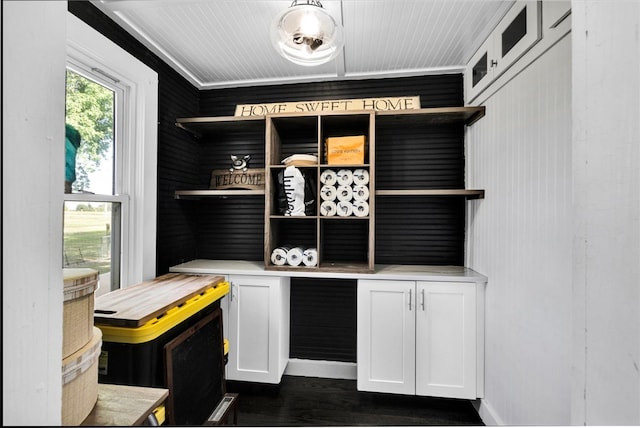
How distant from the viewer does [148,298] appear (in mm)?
1534

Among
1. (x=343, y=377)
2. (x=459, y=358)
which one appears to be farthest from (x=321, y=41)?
(x=343, y=377)

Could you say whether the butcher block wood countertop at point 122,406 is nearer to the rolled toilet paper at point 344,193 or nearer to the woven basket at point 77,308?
the woven basket at point 77,308

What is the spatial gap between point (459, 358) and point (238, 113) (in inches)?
98.9

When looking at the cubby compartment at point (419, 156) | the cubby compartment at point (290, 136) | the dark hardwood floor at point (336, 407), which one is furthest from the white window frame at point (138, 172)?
the cubby compartment at point (419, 156)

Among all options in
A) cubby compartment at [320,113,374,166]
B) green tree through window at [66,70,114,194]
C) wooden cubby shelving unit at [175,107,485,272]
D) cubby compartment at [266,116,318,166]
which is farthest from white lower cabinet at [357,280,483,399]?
green tree through window at [66,70,114,194]

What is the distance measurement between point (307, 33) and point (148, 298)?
5.28 feet

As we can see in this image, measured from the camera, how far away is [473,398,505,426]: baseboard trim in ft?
6.00

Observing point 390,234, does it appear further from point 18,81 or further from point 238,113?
point 18,81

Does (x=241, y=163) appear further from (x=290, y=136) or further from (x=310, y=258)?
(x=310, y=258)

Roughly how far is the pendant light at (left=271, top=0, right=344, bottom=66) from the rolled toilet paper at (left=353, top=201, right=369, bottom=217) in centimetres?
97

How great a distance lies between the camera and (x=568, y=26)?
1.20 meters

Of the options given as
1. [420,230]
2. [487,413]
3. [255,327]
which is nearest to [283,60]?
[420,230]

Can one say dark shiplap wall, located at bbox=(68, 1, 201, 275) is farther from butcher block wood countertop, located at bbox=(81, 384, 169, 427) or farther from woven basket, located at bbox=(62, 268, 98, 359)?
woven basket, located at bbox=(62, 268, 98, 359)

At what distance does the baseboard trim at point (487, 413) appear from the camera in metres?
1.83
